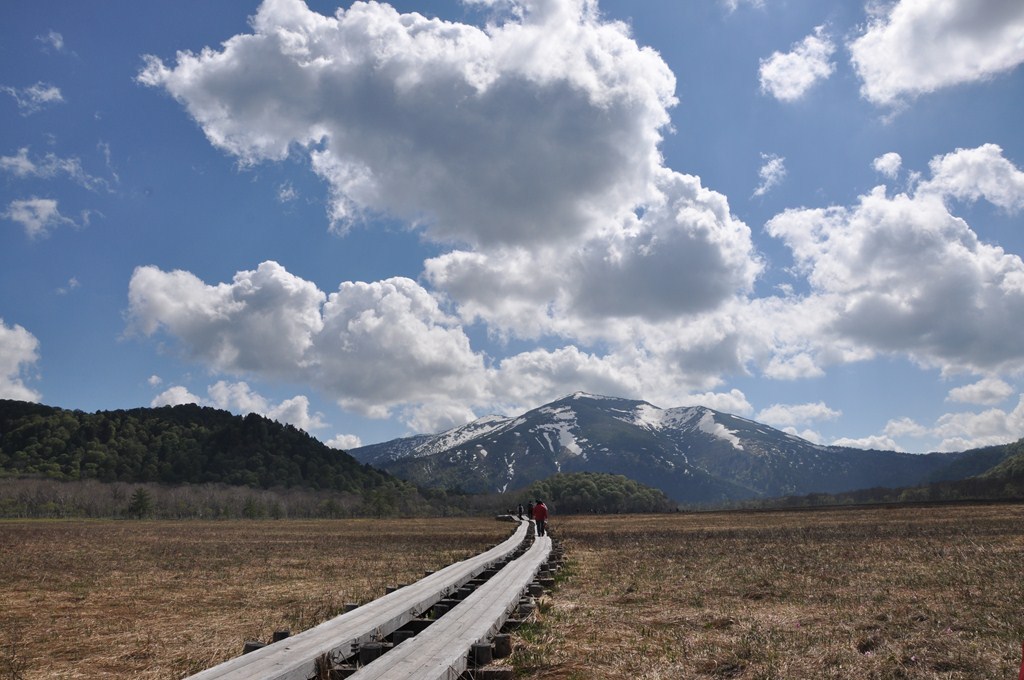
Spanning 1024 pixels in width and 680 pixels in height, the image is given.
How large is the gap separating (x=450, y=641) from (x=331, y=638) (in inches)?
57.5

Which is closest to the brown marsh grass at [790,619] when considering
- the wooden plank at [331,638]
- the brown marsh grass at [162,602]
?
the wooden plank at [331,638]

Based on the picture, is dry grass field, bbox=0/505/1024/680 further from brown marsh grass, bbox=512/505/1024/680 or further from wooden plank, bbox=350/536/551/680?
wooden plank, bbox=350/536/551/680

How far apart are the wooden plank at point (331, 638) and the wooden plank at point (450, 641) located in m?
0.63

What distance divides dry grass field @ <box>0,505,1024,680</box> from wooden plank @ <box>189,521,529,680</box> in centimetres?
177

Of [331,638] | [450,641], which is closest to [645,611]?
[450,641]

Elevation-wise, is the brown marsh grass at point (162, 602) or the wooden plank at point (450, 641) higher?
the wooden plank at point (450, 641)

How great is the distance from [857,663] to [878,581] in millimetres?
9273

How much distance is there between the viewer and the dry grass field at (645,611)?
8305 mm

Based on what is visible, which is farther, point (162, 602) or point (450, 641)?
point (162, 602)

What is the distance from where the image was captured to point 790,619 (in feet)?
37.0

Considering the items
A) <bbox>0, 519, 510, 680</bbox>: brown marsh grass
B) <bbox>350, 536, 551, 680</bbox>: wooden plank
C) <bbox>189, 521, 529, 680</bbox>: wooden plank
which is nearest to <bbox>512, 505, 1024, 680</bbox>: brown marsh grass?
<bbox>350, 536, 551, 680</bbox>: wooden plank

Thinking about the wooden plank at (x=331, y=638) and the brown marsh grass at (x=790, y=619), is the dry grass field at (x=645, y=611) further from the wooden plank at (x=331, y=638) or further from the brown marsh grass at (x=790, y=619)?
the wooden plank at (x=331, y=638)

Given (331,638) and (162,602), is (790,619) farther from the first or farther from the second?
(162,602)

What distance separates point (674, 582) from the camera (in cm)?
1691
